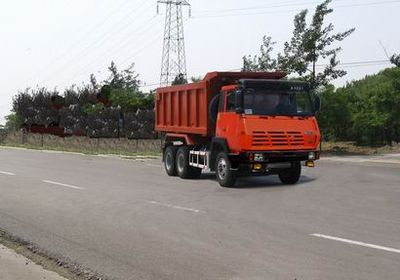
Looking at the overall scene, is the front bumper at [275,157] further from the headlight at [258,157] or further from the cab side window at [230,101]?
the cab side window at [230,101]

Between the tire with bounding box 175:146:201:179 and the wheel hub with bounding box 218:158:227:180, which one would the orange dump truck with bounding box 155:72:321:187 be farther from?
the tire with bounding box 175:146:201:179

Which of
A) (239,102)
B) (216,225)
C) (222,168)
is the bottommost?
(216,225)

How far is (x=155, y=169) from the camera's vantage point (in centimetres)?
2406

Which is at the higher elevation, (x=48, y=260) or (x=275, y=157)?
(x=275, y=157)

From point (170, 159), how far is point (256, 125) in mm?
5596

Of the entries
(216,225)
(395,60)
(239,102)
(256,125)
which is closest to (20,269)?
(216,225)

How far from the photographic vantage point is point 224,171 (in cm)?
1652

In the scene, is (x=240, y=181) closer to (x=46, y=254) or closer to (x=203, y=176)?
(x=203, y=176)

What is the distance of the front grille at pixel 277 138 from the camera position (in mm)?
15719

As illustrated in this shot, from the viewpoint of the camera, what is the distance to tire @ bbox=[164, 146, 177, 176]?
20536 millimetres

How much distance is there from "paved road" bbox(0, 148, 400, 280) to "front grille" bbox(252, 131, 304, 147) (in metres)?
1.16

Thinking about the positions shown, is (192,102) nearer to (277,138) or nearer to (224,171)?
(224,171)

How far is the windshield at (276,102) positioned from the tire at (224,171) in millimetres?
1436

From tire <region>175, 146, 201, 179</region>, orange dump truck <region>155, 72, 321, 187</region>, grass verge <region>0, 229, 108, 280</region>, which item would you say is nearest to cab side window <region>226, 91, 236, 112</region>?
orange dump truck <region>155, 72, 321, 187</region>
